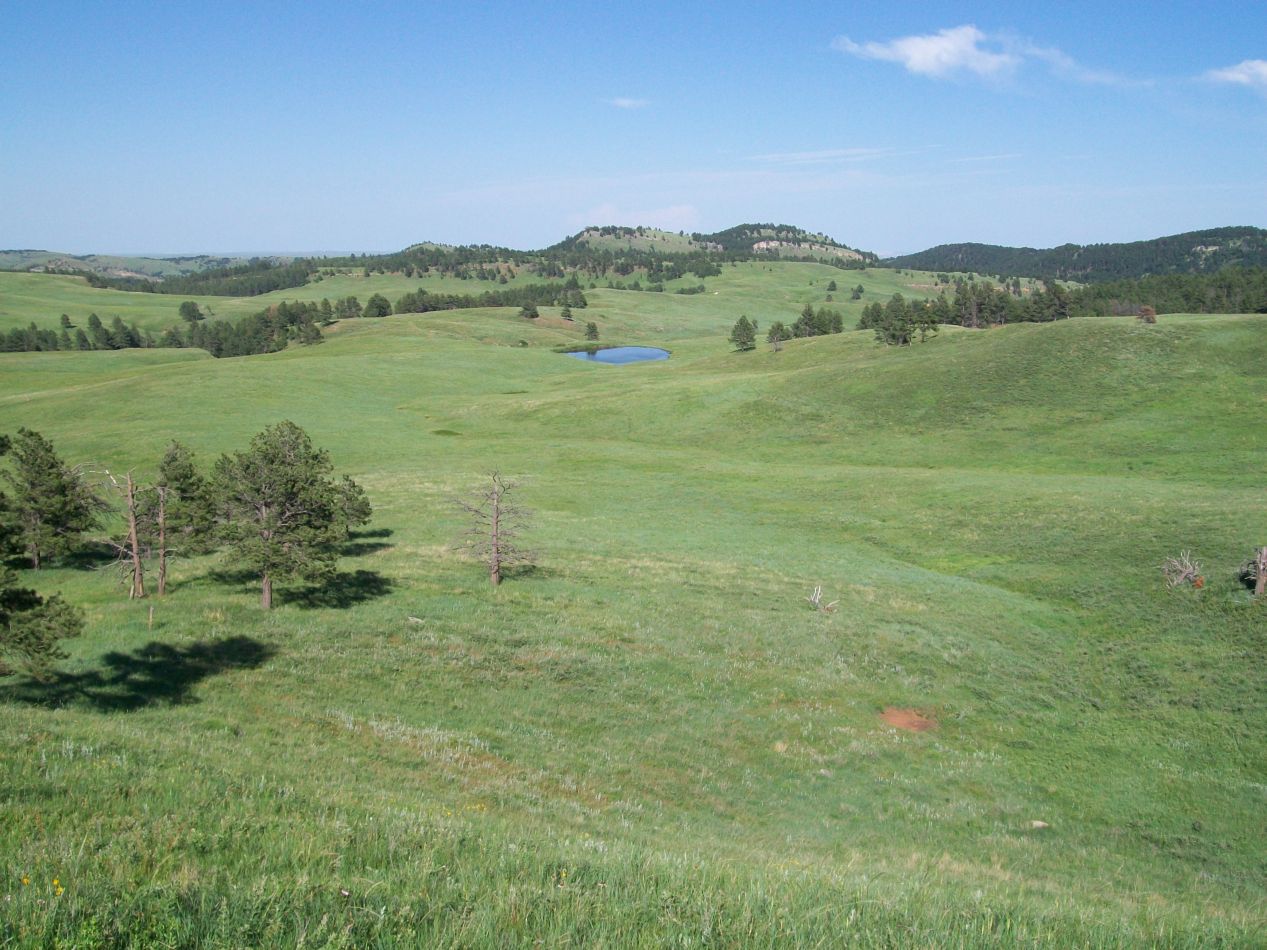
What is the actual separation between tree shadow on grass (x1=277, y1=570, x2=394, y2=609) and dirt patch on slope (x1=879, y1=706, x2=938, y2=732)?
2148 cm

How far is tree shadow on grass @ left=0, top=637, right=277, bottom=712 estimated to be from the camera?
19.2 meters

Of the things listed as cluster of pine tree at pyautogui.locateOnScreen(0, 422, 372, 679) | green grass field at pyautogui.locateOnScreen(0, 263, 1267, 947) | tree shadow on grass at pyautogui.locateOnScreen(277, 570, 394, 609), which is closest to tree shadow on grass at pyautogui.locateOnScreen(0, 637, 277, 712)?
green grass field at pyautogui.locateOnScreen(0, 263, 1267, 947)

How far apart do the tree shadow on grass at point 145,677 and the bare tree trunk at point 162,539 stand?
27.0 ft

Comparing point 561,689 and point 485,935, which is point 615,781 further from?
point 485,935

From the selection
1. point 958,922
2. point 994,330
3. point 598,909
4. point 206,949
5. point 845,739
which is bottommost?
point 845,739

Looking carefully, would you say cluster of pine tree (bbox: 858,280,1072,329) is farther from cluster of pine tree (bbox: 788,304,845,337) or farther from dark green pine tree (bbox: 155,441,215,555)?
dark green pine tree (bbox: 155,441,215,555)

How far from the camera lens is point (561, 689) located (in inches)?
956

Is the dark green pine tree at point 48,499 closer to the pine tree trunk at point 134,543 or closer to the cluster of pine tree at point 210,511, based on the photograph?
Answer: the cluster of pine tree at point 210,511

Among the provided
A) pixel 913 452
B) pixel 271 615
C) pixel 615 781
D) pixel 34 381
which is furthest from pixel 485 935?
pixel 34 381

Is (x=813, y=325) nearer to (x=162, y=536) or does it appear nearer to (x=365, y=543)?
(x=365, y=543)

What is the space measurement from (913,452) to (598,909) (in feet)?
227

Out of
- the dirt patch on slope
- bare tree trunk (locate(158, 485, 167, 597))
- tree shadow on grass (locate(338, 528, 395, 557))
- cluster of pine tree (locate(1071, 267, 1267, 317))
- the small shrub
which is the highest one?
cluster of pine tree (locate(1071, 267, 1267, 317))

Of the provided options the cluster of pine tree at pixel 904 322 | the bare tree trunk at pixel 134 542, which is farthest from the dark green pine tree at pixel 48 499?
the cluster of pine tree at pixel 904 322

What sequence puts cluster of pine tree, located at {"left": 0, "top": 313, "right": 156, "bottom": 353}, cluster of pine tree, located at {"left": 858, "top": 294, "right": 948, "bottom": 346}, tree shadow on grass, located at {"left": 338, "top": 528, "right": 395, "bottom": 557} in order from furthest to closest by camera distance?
1. cluster of pine tree, located at {"left": 0, "top": 313, "right": 156, "bottom": 353}
2. cluster of pine tree, located at {"left": 858, "top": 294, "right": 948, "bottom": 346}
3. tree shadow on grass, located at {"left": 338, "top": 528, "right": 395, "bottom": 557}
